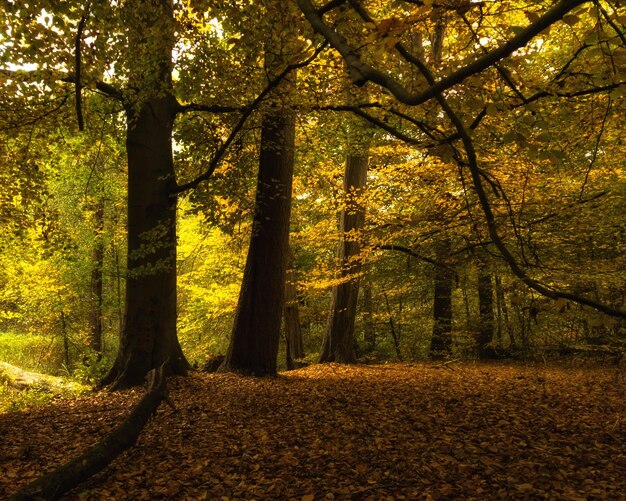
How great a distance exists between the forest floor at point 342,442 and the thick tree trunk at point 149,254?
1.86ft

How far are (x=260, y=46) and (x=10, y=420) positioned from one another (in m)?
5.80

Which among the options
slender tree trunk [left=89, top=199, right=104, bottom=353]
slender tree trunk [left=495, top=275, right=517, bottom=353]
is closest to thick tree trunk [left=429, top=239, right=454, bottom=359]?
slender tree trunk [left=495, top=275, right=517, bottom=353]

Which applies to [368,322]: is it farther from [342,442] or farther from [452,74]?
[452,74]

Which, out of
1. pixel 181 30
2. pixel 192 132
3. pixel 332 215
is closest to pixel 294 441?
pixel 192 132

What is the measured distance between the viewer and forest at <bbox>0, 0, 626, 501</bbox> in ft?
12.1

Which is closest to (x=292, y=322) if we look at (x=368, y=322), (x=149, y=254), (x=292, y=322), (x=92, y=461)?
(x=292, y=322)

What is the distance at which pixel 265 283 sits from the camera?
8492 mm

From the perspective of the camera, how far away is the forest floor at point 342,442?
12.2 feet

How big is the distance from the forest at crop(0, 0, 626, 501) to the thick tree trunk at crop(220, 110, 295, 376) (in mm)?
42

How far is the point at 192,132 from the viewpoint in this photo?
268 inches

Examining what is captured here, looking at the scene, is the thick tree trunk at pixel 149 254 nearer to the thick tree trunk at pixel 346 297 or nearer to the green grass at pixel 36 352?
the thick tree trunk at pixel 346 297

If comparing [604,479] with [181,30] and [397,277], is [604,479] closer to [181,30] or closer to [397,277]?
[181,30]

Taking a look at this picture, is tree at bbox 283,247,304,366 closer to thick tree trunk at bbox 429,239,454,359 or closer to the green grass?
thick tree trunk at bbox 429,239,454,359

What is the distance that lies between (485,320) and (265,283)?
730 centimetres
